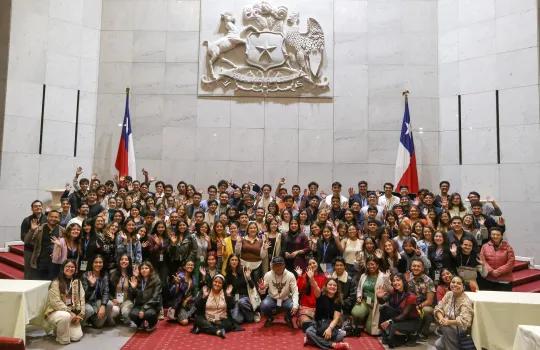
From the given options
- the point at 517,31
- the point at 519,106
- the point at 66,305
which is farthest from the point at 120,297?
the point at 517,31

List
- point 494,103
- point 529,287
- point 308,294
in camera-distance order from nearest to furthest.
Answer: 1. point 308,294
2. point 529,287
3. point 494,103

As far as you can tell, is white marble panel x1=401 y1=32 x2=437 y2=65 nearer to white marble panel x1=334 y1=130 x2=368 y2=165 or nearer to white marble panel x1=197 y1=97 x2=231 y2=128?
white marble panel x1=334 y1=130 x2=368 y2=165

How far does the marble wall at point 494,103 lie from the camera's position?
9586 millimetres

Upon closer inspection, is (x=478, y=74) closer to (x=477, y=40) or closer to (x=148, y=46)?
(x=477, y=40)

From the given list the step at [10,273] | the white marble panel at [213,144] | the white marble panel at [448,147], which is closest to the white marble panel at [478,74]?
the white marble panel at [448,147]

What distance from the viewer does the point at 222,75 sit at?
37.4 ft

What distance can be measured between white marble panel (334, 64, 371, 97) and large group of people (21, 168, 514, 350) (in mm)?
4964

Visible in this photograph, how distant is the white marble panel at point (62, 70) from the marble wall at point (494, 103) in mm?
9842

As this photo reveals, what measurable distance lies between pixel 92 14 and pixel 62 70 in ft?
6.28

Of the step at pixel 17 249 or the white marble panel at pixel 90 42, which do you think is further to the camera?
the white marble panel at pixel 90 42

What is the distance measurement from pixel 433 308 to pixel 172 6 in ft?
33.6

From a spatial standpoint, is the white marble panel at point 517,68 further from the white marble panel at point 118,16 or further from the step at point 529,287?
the white marble panel at point 118,16

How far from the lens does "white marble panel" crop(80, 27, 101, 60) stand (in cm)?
1145

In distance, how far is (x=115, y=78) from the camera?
11.7 meters
